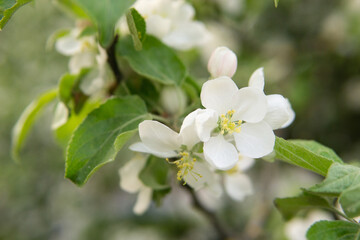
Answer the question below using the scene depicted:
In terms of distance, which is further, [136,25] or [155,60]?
→ [155,60]

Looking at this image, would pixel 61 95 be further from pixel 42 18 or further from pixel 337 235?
pixel 42 18

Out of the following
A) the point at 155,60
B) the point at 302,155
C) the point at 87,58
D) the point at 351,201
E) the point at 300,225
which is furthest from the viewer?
the point at 300,225

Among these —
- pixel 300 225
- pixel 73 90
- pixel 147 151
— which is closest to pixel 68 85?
pixel 73 90

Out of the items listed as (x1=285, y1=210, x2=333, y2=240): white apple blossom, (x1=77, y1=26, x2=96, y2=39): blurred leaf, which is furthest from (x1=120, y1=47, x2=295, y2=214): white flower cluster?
(x1=285, y1=210, x2=333, y2=240): white apple blossom

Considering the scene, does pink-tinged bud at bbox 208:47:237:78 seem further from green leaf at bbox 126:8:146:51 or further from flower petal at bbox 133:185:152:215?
flower petal at bbox 133:185:152:215

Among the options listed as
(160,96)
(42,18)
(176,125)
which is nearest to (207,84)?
(176,125)

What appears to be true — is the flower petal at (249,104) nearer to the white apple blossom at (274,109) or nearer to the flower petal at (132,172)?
the white apple blossom at (274,109)

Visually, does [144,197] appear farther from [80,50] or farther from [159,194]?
[80,50]
